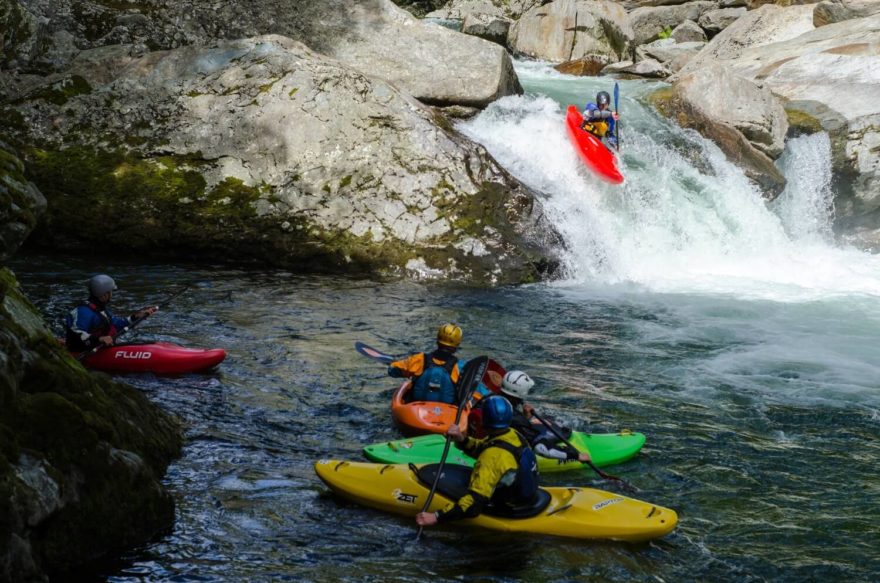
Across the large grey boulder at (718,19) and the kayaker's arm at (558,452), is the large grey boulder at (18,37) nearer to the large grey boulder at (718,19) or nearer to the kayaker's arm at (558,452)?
the kayaker's arm at (558,452)

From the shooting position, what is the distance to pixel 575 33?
2295 centimetres

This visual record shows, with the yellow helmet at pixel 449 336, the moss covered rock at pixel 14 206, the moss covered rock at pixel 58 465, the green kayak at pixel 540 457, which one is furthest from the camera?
the yellow helmet at pixel 449 336

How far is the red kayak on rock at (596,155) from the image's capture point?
13.9 metres

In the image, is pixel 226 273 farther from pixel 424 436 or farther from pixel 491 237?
pixel 424 436

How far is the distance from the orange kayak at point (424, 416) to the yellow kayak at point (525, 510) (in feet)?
2.97

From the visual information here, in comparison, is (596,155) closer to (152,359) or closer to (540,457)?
(152,359)

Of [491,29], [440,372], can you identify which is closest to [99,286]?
[440,372]

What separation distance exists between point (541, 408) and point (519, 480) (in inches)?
88.9

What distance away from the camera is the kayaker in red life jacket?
7539mm

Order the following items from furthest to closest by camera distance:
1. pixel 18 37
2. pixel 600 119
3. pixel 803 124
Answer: pixel 803 124 < pixel 600 119 < pixel 18 37

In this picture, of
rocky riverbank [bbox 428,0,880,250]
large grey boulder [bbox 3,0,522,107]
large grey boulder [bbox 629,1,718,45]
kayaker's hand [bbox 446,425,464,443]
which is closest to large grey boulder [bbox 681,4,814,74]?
rocky riverbank [bbox 428,0,880,250]

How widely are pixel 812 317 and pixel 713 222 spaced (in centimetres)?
388

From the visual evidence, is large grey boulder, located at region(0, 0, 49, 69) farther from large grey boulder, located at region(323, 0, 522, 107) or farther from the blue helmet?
the blue helmet

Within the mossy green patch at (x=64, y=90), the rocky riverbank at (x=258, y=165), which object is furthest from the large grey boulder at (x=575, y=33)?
the mossy green patch at (x=64, y=90)
